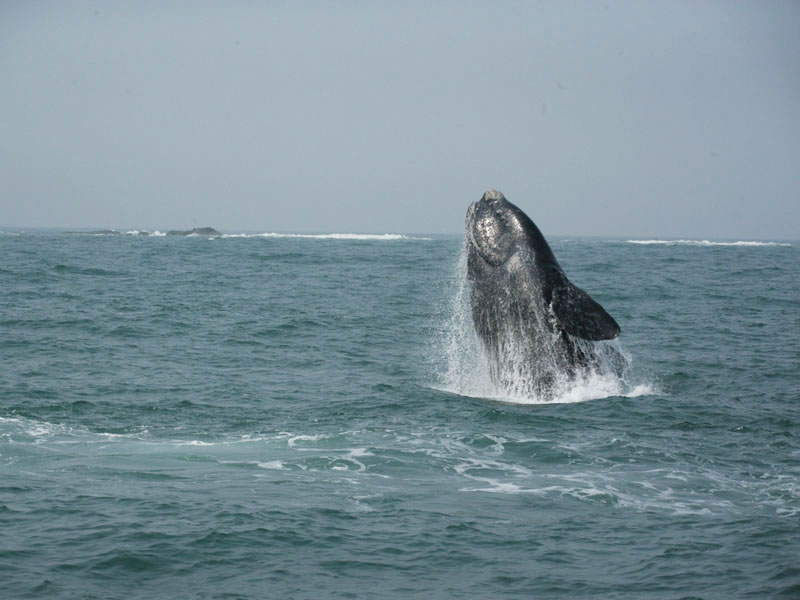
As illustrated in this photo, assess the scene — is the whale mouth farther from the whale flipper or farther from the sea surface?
the whale flipper

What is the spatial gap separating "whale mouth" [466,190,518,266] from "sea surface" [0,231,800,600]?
1067 mm

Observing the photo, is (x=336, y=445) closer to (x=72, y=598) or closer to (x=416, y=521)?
(x=416, y=521)

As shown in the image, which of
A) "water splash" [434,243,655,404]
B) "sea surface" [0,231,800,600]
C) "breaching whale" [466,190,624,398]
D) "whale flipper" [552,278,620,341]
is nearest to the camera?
"sea surface" [0,231,800,600]

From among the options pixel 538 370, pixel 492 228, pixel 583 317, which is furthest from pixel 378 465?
pixel 492 228

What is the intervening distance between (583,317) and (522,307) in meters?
1.29

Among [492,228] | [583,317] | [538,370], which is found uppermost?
[492,228]

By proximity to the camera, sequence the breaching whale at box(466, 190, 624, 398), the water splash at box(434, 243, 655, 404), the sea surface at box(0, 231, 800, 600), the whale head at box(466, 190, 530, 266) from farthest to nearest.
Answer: the whale head at box(466, 190, 530, 266) → the water splash at box(434, 243, 655, 404) → the breaching whale at box(466, 190, 624, 398) → the sea surface at box(0, 231, 800, 600)

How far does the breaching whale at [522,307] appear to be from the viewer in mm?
16531

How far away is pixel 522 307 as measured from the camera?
1669cm

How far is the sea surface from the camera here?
9453 mm

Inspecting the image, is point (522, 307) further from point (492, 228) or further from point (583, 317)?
point (492, 228)


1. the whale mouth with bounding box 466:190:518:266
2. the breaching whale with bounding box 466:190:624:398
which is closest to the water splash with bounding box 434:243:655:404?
the breaching whale with bounding box 466:190:624:398

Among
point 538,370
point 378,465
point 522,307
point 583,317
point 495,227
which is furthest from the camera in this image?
point 495,227

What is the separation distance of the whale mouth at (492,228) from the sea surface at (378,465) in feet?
3.50
